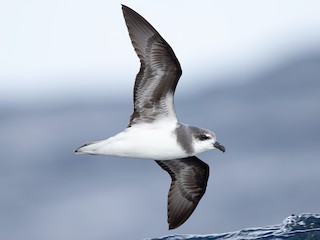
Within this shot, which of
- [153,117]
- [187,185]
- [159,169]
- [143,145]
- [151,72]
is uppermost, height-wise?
[151,72]

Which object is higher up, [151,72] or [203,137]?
[151,72]

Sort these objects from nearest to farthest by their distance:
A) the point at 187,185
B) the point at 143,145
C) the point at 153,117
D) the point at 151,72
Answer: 1. the point at 143,145
2. the point at 151,72
3. the point at 153,117
4. the point at 187,185

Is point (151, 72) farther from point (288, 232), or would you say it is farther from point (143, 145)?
point (288, 232)

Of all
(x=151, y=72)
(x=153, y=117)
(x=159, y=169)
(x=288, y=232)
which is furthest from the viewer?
(x=159, y=169)

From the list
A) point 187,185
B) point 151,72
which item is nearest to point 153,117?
point 151,72

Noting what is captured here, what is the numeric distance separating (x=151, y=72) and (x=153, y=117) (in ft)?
2.71

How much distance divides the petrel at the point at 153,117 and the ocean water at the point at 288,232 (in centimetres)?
326

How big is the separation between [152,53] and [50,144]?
171ft

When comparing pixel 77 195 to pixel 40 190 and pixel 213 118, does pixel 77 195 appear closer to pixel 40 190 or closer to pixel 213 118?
pixel 40 190

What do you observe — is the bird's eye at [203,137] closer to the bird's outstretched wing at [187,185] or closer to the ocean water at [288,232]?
the bird's outstretched wing at [187,185]

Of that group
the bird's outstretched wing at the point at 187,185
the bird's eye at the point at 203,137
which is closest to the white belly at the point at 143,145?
the bird's eye at the point at 203,137

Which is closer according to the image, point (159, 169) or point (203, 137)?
point (203, 137)

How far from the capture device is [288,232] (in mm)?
20906

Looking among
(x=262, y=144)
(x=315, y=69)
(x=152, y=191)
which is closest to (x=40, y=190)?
(x=152, y=191)
